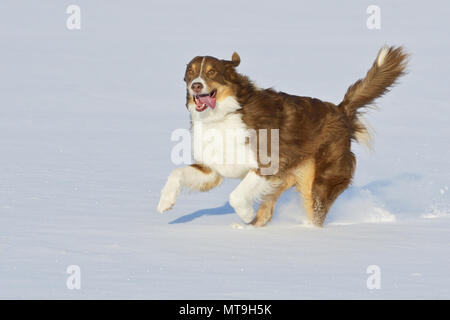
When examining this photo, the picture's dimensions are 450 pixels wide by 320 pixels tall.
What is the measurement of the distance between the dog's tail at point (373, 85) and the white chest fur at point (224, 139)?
4.79ft

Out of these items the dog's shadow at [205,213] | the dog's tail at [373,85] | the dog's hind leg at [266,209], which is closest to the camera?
the dog's hind leg at [266,209]

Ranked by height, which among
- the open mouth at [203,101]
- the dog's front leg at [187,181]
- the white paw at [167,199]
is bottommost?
the white paw at [167,199]

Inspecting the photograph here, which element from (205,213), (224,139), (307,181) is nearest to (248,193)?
(224,139)

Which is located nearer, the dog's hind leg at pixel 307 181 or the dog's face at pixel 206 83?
the dog's face at pixel 206 83

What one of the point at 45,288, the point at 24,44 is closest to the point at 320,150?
the point at 45,288

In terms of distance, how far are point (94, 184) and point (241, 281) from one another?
5.21 metres

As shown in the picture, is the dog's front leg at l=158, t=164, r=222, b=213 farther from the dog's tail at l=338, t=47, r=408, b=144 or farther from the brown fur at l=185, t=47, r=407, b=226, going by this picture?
the dog's tail at l=338, t=47, r=408, b=144

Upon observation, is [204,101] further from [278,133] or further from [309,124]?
[309,124]

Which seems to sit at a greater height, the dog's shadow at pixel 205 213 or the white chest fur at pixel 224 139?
the white chest fur at pixel 224 139

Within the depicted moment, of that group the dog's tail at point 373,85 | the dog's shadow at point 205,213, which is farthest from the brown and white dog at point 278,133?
the dog's shadow at point 205,213

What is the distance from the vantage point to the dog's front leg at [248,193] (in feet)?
26.6

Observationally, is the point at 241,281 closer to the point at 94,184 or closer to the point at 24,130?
the point at 94,184

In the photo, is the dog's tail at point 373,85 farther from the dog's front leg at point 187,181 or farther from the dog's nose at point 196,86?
the dog's nose at point 196,86

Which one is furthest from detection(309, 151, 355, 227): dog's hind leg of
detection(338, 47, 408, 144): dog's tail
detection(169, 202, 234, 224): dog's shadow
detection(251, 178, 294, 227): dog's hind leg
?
detection(169, 202, 234, 224): dog's shadow
